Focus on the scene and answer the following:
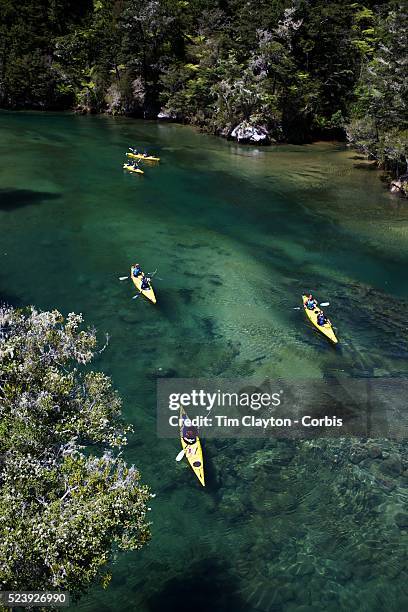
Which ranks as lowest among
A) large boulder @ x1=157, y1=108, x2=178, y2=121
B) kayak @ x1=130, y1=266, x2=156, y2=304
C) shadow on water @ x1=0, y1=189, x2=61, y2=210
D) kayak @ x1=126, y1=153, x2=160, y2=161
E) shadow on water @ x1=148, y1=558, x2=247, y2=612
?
shadow on water @ x1=148, y1=558, x2=247, y2=612

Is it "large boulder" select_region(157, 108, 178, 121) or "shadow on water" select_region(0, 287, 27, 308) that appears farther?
"large boulder" select_region(157, 108, 178, 121)

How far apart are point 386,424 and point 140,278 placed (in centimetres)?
1674

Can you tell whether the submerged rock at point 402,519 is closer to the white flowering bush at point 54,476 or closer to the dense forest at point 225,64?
the white flowering bush at point 54,476

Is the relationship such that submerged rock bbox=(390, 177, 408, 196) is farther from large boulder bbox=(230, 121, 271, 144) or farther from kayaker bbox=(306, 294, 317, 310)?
kayaker bbox=(306, 294, 317, 310)

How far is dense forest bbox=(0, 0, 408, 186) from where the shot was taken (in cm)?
5656

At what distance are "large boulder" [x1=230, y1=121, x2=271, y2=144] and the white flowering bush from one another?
63.2 metres

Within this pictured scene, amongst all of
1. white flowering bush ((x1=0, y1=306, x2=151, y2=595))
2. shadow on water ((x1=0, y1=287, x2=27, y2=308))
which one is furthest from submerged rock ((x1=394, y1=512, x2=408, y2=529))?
shadow on water ((x1=0, y1=287, x2=27, y2=308))

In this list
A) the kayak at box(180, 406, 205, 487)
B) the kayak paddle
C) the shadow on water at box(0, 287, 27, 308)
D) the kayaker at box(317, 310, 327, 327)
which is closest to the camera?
the kayak at box(180, 406, 205, 487)

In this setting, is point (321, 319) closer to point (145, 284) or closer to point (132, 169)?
point (145, 284)

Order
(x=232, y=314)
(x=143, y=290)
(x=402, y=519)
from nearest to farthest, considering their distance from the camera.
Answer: (x=402, y=519) < (x=232, y=314) < (x=143, y=290)

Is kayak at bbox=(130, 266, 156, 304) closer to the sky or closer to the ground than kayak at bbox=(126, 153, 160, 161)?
closer to the ground

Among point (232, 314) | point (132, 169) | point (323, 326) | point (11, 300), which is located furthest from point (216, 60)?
point (323, 326)

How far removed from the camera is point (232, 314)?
28375 millimetres

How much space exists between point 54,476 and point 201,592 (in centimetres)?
680
